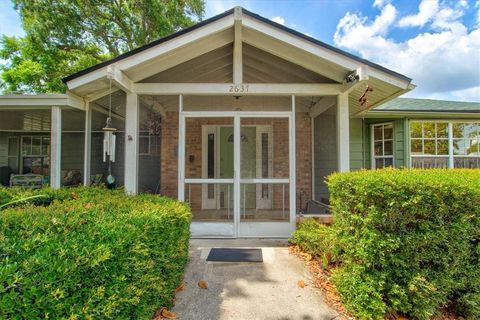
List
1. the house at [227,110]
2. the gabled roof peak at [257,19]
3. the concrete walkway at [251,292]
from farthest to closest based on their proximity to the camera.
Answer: the house at [227,110] → the gabled roof peak at [257,19] → the concrete walkway at [251,292]

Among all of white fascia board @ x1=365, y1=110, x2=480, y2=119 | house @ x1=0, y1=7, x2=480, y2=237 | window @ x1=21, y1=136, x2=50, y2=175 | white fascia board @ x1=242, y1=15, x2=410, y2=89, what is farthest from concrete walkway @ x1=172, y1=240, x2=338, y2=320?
window @ x1=21, y1=136, x2=50, y2=175

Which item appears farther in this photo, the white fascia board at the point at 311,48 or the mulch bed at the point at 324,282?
the white fascia board at the point at 311,48

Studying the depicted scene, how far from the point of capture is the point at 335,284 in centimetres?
321

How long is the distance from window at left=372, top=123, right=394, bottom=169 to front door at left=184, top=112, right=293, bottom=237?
3.93 meters

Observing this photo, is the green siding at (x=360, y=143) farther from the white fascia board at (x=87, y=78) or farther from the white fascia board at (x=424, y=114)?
the white fascia board at (x=87, y=78)

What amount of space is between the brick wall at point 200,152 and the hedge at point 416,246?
7.84 ft

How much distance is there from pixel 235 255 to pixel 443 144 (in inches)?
265

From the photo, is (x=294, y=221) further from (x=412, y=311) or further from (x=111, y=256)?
(x=111, y=256)

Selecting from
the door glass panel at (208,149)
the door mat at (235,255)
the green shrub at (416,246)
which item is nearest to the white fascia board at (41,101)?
the door glass panel at (208,149)

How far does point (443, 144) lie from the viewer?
7246 mm

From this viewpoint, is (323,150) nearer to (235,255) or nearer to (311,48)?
(311,48)

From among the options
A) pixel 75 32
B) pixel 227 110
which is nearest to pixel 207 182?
pixel 227 110

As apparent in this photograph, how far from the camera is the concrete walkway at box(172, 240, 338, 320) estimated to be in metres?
2.78

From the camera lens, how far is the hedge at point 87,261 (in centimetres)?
146
